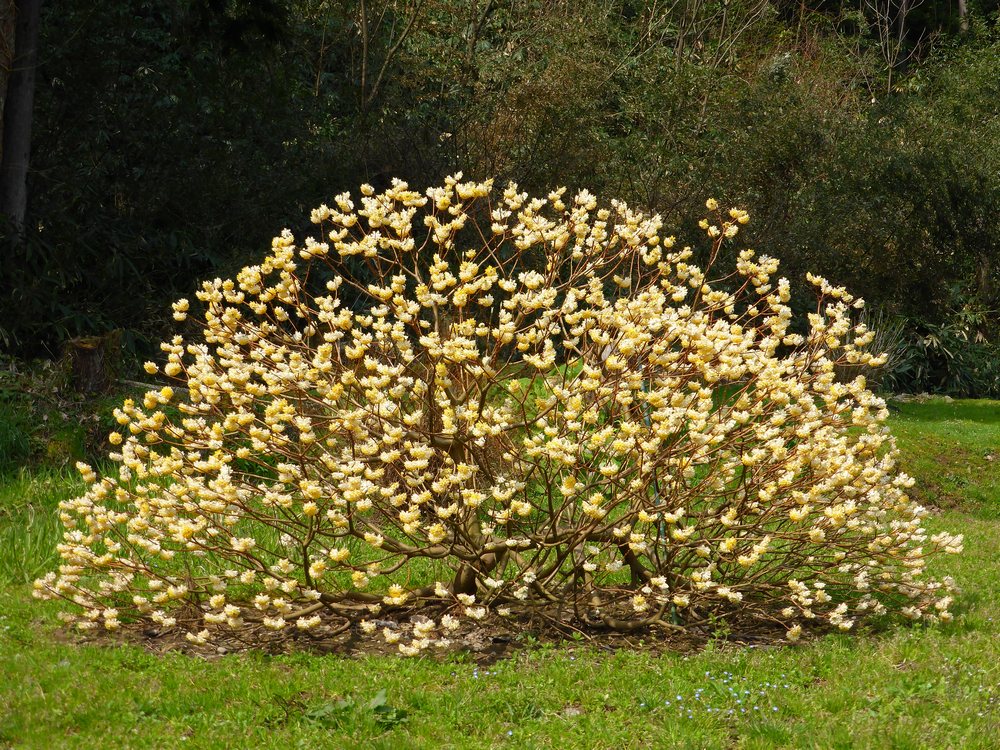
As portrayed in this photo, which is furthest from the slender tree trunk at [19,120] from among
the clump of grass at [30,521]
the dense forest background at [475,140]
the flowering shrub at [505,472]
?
the flowering shrub at [505,472]

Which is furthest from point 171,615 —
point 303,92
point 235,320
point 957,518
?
point 303,92

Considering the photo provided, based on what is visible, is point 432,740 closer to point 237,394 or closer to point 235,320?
point 237,394

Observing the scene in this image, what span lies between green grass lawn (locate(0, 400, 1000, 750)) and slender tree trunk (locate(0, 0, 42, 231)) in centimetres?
577

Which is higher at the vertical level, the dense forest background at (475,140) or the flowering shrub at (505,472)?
the dense forest background at (475,140)

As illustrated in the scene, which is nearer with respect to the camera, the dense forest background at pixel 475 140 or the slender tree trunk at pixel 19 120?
the slender tree trunk at pixel 19 120

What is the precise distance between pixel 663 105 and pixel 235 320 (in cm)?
1140

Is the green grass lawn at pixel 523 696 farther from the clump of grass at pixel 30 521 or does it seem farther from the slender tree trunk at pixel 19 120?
the slender tree trunk at pixel 19 120

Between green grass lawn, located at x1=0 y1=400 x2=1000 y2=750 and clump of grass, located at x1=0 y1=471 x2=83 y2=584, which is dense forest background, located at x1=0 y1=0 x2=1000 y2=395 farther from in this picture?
green grass lawn, located at x1=0 y1=400 x2=1000 y2=750

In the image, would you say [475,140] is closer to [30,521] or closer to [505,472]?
[30,521]

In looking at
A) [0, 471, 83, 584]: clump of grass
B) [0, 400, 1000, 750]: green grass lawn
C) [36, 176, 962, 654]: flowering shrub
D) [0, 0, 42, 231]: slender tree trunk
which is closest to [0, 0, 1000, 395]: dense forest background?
[0, 0, 42, 231]: slender tree trunk

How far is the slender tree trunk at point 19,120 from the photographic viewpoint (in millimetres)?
9492

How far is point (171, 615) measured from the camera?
4.96 m

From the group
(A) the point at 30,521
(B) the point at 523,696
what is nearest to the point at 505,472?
(B) the point at 523,696

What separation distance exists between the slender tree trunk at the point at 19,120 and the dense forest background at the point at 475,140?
0.13 metres
